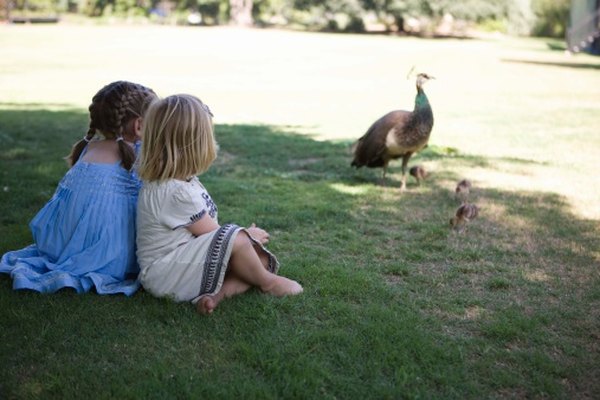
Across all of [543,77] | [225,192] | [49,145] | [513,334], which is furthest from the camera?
[543,77]

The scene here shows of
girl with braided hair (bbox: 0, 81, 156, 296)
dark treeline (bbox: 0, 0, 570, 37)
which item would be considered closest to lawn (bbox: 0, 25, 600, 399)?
girl with braided hair (bbox: 0, 81, 156, 296)

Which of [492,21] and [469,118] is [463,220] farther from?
[492,21]

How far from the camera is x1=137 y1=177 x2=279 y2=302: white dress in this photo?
3.92 metres

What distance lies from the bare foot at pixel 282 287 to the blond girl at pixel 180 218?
0.12 meters

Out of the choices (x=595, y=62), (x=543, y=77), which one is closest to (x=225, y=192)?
(x=543, y=77)

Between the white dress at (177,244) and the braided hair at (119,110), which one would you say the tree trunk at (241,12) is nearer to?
the braided hair at (119,110)

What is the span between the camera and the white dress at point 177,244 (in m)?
3.92

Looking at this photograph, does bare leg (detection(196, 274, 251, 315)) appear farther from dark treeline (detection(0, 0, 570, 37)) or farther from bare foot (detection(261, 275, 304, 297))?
dark treeline (detection(0, 0, 570, 37))

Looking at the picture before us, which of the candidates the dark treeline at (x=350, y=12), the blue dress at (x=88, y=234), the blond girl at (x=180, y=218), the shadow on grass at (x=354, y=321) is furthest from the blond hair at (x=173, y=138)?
the dark treeline at (x=350, y=12)

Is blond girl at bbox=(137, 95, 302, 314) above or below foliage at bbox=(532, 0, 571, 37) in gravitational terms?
below

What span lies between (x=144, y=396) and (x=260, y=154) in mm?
6483

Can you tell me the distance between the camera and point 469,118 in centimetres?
1343

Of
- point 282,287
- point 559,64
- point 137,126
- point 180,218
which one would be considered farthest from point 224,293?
point 559,64

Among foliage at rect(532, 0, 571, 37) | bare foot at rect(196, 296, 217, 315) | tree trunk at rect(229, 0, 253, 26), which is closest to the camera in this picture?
bare foot at rect(196, 296, 217, 315)
